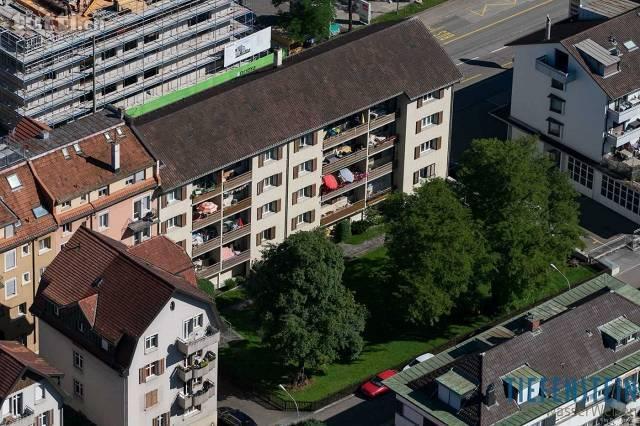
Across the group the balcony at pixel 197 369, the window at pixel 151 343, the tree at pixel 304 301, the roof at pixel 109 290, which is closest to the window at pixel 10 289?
the roof at pixel 109 290

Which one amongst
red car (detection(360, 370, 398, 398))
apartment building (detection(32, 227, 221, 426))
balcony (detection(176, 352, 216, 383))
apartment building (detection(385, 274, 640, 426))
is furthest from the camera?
red car (detection(360, 370, 398, 398))

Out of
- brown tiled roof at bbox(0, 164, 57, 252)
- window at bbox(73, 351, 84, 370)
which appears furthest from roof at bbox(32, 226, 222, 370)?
brown tiled roof at bbox(0, 164, 57, 252)

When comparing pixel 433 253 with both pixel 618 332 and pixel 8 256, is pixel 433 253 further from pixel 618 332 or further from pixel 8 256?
pixel 8 256

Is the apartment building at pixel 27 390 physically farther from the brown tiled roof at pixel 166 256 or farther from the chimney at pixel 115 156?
the chimney at pixel 115 156

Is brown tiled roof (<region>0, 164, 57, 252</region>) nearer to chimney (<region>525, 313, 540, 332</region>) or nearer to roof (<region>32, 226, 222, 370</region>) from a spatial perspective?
roof (<region>32, 226, 222, 370</region>)

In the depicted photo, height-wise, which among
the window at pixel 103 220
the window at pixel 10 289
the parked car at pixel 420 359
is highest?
the window at pixel 103 220

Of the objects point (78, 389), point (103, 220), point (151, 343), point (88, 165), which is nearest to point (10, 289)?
point (103, 220)
